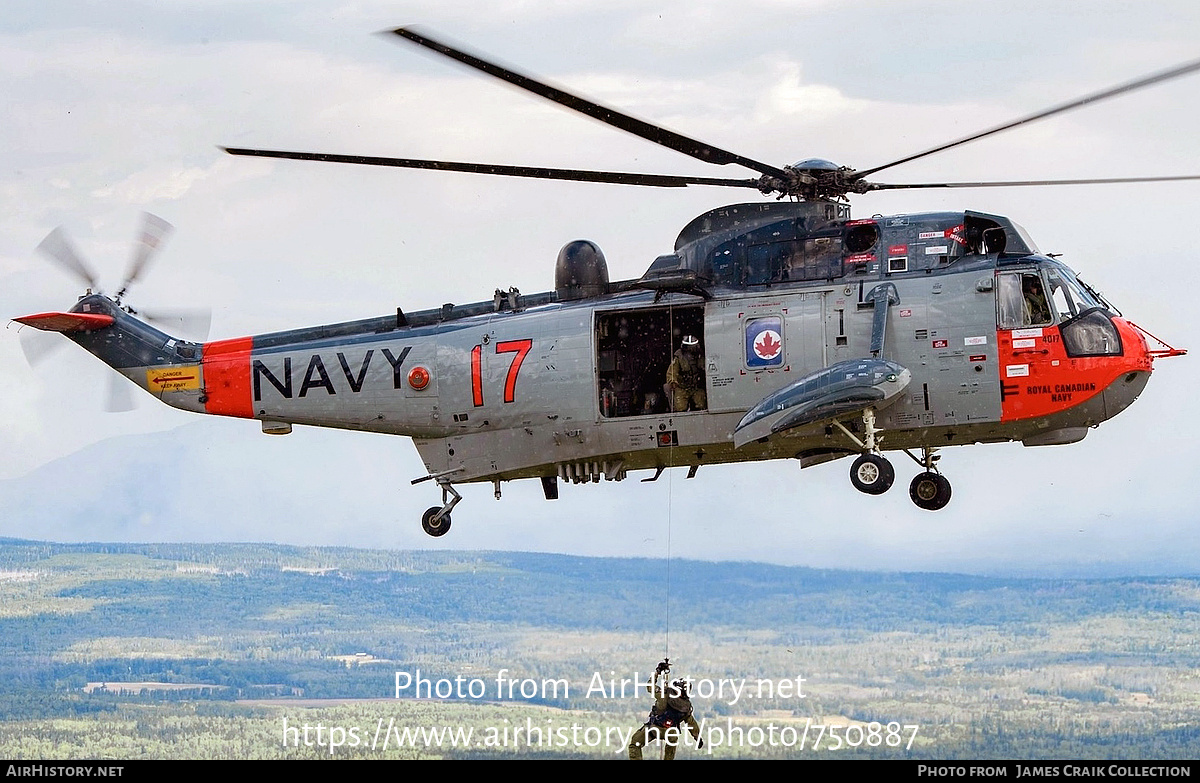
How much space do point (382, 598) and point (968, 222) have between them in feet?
32.5

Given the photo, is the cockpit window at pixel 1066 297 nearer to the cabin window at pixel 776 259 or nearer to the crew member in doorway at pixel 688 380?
the cabin window at pixel 776 259

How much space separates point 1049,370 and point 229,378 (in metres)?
8.09

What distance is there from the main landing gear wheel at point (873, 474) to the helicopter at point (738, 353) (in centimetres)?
2

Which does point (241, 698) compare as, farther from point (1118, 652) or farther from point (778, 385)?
point (1118, 652)

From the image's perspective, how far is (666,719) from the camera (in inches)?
598

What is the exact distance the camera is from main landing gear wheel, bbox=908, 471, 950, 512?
16.4 metres

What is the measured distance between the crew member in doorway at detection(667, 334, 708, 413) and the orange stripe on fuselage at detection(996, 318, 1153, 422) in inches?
106

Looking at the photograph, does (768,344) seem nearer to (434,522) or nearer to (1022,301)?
(1022,301)

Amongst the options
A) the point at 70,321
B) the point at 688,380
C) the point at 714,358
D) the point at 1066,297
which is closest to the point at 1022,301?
the point at 1066,297

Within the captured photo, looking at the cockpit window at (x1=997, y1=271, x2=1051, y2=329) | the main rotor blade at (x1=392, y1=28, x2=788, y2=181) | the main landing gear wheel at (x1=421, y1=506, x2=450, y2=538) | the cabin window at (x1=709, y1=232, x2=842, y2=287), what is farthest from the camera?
the main landing gear wheel at (x1=421, y1=506, x2=450, y2=538)

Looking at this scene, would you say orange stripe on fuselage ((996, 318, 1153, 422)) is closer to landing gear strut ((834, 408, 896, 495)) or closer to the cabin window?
landing gear strut ((834, 408, 896, 495))

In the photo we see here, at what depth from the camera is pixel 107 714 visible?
20.1 metres

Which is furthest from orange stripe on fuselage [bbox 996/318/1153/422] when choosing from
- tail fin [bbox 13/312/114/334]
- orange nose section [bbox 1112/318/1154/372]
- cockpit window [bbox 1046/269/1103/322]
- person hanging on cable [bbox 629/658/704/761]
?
tail fin [bbox 13/312/114/334]
